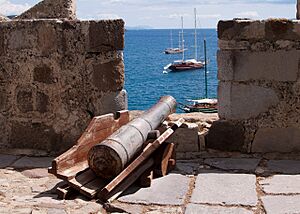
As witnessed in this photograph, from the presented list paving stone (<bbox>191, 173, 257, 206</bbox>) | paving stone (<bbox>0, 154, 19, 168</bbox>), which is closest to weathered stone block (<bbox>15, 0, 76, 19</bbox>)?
paving stone (<bbox>0, 154, 19, 168</bbox>)

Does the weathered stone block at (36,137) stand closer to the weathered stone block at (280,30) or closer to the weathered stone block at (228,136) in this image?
the weathered stone block at (228,136)

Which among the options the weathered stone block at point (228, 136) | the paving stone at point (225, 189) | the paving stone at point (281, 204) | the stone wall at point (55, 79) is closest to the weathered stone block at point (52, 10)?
the stone wall at point (55, 79)

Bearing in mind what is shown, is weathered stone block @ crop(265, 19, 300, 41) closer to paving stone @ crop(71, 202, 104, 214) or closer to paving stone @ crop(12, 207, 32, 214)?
paving stone @ crop(71, 202, 104, 214)

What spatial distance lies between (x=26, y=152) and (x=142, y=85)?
53251mm

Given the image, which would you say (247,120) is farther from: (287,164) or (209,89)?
(209,89)

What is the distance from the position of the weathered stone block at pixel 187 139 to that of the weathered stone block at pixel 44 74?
1480 millimetres

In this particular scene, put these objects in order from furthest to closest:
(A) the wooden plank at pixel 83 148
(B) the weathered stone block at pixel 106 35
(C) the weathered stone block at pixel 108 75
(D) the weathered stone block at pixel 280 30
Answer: (C) the weathered stone block at pixel 108 75
(B) the weathered stone block at pixel 106 35
(D) the weathered stone block at pixel 280 30
(A) the wooden plank at pixel 83 148

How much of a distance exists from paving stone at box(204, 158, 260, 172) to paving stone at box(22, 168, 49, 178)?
1.67 m

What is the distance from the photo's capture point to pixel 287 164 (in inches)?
220

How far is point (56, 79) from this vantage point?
6.06 m

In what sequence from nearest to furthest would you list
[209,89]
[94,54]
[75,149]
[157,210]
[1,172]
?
1. [157,210]
2. [75,149]
3. [1,172]
4. [94,54]
5. [209,89]

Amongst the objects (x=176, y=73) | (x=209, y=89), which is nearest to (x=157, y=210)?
(x=209, y=89)

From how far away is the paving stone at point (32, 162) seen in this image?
5.69 metres

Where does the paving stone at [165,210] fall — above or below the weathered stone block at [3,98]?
below
